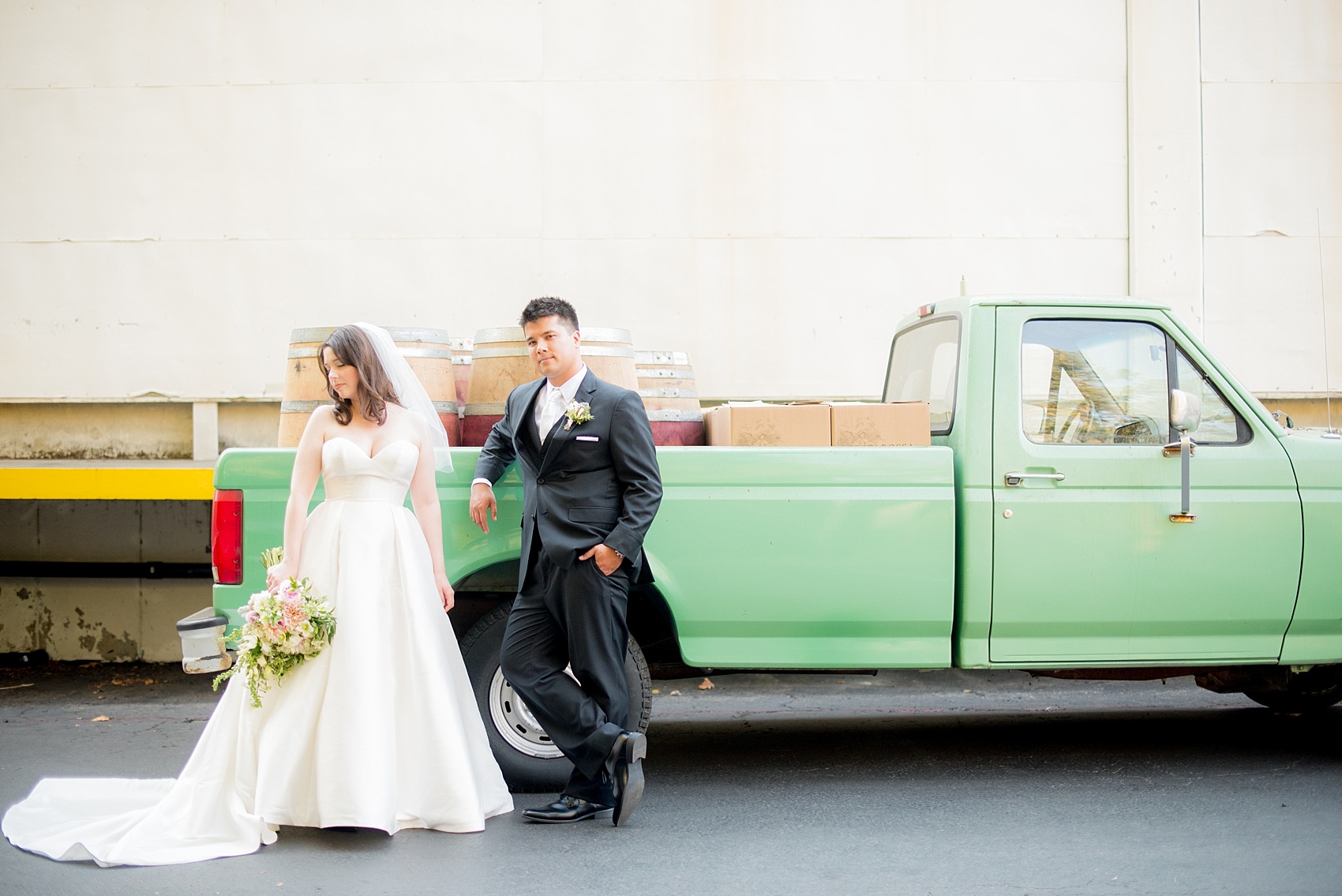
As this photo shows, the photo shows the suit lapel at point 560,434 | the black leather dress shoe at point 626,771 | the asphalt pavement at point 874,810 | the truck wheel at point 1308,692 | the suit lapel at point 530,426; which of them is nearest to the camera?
the asphalt pavement at point 874,810

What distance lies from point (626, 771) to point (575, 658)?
1.58 feet

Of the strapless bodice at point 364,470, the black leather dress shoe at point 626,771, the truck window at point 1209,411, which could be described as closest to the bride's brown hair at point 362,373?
the strapless bodice at point 364,470

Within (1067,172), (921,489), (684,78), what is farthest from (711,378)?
(921,489)

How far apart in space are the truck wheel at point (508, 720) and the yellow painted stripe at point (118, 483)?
3.14m

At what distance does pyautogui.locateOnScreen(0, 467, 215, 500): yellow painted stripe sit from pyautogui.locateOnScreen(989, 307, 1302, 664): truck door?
5.00m

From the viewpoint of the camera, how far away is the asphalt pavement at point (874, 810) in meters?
3.68

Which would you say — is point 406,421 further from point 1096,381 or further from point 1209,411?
point 1209,411

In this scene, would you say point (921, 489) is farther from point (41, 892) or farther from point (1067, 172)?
point (1067, 172)

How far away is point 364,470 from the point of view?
4.23m

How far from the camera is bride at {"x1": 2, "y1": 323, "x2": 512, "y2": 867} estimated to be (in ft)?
13.1

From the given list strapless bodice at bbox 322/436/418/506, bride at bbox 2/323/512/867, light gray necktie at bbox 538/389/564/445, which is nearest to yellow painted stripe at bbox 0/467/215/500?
bride at bbox 2/323/512/867

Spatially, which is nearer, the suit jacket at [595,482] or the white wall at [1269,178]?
the suit jacket at [595,482]

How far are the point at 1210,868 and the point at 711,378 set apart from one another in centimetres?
535

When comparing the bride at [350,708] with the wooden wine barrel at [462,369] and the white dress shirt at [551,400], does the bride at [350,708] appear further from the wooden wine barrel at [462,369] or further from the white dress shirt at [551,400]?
the wooden wine barrel at [462,369]
